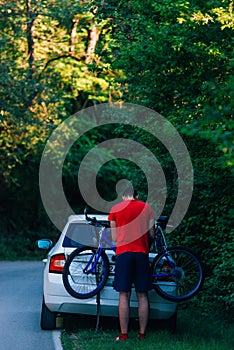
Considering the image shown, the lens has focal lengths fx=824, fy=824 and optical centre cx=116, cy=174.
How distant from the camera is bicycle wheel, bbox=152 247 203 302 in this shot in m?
11.2

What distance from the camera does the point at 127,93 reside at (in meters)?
16.4

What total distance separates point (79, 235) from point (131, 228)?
1.34 meters

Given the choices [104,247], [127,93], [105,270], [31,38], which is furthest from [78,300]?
[31,38]

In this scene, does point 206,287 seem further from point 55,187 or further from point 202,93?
point 55,187

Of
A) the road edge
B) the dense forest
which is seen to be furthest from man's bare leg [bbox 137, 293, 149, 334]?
the dense forest

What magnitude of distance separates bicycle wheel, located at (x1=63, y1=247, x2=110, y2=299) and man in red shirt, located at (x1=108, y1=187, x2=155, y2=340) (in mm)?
336

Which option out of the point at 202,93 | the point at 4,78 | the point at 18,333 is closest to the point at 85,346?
the point at 18,333

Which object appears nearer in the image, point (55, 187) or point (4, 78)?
point (4, 78)

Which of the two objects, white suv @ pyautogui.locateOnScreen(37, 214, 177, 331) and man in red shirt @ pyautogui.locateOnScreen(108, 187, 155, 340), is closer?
man in red shirt @ pyautogui.locateOnScreen(108, 187, 155, 340)

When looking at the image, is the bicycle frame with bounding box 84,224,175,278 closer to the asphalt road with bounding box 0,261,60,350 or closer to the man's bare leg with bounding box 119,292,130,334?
the man's bare leg with bounding box 119,292,130,334

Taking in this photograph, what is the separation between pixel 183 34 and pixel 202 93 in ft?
2.86

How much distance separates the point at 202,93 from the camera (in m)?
11.5

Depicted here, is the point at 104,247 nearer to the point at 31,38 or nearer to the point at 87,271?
Answer: the point at 87,271

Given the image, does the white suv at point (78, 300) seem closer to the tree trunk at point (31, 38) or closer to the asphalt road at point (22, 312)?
the asphalt road at point (22, 312)
